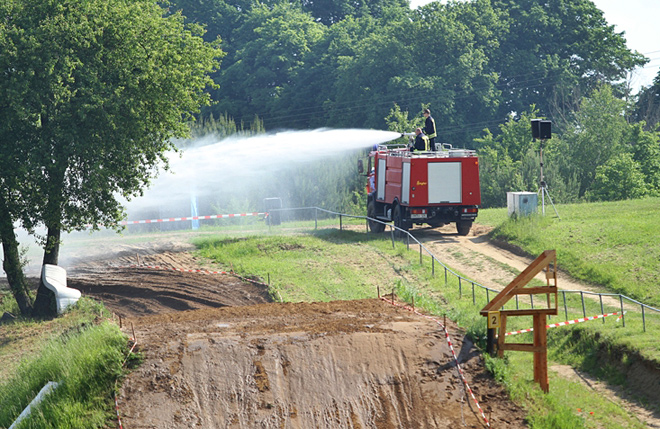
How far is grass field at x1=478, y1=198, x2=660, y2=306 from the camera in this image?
60.2ft

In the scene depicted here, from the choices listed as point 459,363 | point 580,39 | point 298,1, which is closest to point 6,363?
point 459,363

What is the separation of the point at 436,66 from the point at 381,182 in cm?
3376

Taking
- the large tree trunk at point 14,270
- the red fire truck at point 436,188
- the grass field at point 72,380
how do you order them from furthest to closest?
the red fire truck at point 436,188 < the large tree trunk at point 14,270 < the grass field at point 72,380

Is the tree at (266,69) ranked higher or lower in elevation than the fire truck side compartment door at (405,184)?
higher

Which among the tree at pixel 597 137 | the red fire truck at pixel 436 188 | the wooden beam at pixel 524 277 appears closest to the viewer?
the wooden beam at pixel 524 277

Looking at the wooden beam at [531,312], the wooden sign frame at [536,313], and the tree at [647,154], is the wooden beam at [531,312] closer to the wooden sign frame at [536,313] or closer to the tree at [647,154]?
the wooden sign frame at [536,313]

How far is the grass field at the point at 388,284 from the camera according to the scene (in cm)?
1049

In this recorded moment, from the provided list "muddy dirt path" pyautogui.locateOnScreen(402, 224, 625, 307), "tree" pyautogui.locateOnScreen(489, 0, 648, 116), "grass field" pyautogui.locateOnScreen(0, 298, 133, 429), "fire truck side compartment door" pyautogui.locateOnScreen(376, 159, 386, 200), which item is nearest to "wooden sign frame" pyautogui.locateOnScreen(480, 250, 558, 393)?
"grass field" pyautogui.locateOnScreen(0, 298, 133, 429)

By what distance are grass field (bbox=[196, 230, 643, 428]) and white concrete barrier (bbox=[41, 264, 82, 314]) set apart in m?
5.05

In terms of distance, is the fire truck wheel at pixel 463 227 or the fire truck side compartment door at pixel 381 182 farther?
the fire truck side compartment door at pixel 381 182

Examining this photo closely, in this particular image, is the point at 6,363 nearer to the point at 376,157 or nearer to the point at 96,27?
the point at 96,27

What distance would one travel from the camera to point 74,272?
826 inches

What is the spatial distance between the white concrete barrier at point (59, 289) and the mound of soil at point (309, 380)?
6.03 metres

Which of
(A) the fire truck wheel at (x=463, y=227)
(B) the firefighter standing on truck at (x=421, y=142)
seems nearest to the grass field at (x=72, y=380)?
(B) the firefighter standing on truck at (x=421, y=142)
